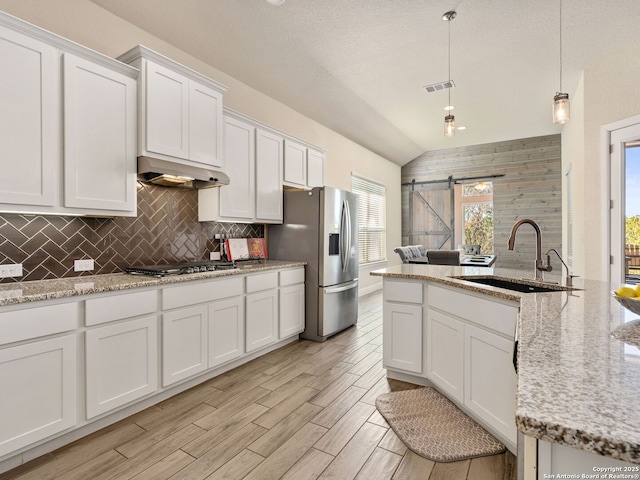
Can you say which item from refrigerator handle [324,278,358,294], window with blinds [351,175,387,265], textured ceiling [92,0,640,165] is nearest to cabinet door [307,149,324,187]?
textured ceiling [92,0,640,165]

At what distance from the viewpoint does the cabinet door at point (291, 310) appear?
3.67 metres

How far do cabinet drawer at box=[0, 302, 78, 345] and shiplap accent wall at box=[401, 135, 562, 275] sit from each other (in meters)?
7.78

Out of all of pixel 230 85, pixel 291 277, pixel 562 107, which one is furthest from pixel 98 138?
pixel 562 107

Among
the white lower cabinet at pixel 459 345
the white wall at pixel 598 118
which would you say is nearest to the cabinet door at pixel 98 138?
the white lower cabinet at pixel 459 345

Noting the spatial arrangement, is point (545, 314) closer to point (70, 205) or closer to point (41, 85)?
point (70, 205)

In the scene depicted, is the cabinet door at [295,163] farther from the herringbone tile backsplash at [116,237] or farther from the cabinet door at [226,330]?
the cabinet door at [226,330]

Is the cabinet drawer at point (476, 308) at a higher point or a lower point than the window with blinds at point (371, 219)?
lower

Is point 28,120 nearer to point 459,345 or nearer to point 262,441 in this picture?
point 262,441

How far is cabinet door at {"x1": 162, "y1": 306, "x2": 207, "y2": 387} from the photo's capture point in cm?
248

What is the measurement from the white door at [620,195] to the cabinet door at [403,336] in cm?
260

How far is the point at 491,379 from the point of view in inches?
78.2

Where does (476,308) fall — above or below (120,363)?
above

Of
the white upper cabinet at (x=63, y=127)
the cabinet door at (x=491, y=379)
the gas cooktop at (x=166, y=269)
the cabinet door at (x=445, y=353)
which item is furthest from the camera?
the gas cooktop at (x=166, y=269)

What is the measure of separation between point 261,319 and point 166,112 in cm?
202
